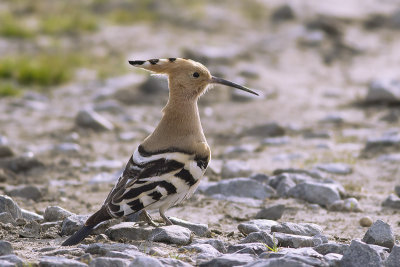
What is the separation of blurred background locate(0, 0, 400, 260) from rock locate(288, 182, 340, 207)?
3.5 inches

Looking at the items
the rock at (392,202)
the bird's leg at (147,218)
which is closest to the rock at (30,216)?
the bird's leg at (147,218)

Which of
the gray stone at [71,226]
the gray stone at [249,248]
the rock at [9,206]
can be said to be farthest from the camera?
the rock at [9,206]

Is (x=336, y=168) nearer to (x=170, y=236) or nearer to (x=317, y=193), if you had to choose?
(x=317, y=193)

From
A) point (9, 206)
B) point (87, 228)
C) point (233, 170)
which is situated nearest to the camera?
point (87, 228)

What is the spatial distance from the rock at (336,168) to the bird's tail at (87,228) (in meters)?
2.89

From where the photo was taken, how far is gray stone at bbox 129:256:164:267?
3.55m

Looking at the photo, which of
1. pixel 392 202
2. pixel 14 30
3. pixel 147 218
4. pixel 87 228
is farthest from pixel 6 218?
pixel 14 30

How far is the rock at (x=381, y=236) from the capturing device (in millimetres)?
4402

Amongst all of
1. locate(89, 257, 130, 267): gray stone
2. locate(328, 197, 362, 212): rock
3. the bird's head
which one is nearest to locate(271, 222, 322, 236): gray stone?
locate(328, 197, 362, 212): rock

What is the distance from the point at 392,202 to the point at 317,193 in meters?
0.57

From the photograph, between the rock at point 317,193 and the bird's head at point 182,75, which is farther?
the rock at point 317,193

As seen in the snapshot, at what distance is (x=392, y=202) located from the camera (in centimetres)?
567

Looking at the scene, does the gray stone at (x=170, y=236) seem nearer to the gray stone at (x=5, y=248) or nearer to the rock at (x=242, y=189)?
the gray stone at (x=5, y=248)

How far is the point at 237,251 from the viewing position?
13.3 ft
